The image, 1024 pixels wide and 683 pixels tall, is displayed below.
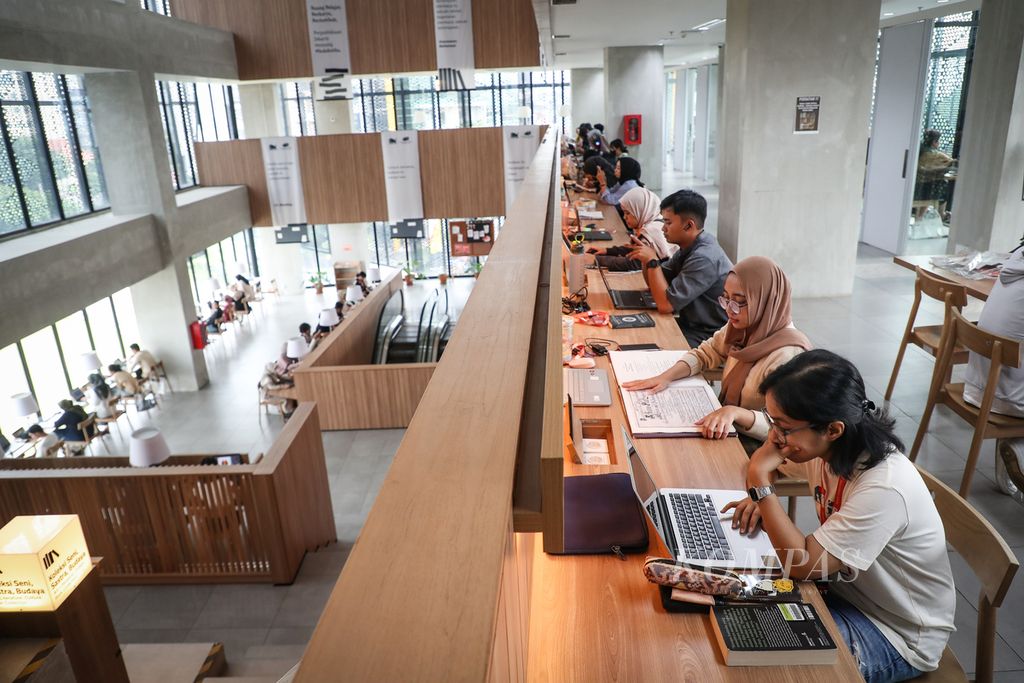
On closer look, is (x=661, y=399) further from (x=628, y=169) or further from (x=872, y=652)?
(x=628, y=169)

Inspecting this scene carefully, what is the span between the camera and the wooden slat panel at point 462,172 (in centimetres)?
1226

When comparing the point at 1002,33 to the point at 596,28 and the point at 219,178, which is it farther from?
the point at 219,178

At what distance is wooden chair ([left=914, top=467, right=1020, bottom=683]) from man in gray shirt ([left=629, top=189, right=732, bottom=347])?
214cm

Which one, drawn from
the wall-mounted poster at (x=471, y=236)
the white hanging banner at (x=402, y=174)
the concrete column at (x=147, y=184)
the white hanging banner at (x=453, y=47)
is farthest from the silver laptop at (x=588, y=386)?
the wall-mounted poster at (x=471, y=236)

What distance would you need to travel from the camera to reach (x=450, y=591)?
78 centimetres

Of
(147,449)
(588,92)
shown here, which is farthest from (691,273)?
(588,92)

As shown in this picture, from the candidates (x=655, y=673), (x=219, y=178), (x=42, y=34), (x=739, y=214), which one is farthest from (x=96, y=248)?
(x=655, y=673)

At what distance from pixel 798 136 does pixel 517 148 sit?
19.9ft

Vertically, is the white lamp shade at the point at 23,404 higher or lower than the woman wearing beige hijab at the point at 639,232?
lower

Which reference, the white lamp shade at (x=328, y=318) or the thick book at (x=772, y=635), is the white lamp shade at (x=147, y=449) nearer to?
the white lamp shade at (x=328, y=318)

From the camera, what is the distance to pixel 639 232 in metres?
6.15

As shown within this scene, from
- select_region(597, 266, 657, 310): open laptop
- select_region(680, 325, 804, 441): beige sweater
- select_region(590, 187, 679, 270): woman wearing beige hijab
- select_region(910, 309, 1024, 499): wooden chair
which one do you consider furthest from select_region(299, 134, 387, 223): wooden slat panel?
select_region(680, 325, 804, 441): beige sweater

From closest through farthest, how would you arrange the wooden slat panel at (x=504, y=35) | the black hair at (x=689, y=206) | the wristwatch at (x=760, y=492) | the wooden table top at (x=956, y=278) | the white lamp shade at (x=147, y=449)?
the wristwatch at (x=760, y=492)
the black hair at (x=689, y=206)
the wooden table top at (x=956, y=278)
the white lamp shade at (x=147, y=449)
the wooden slat panel at (x=504, y=35)

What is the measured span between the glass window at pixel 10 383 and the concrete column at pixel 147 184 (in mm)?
1641
